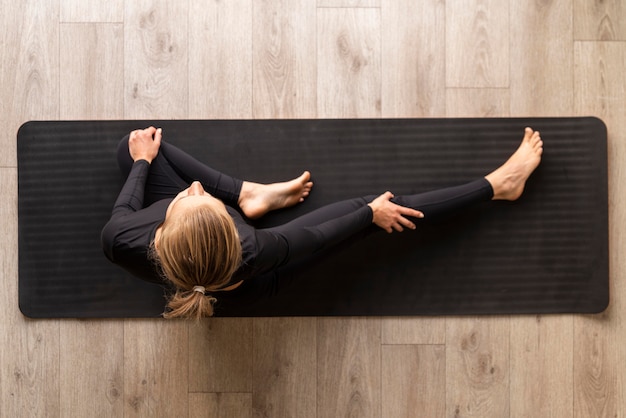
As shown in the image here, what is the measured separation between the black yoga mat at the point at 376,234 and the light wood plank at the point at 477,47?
0.15 metres

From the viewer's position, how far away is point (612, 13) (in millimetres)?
1644

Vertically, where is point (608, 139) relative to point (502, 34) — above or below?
below

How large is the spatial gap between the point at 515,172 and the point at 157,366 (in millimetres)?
1332

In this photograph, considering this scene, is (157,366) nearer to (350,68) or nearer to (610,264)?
(350,68)

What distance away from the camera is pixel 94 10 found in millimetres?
1639

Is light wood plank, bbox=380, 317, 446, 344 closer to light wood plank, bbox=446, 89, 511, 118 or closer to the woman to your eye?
the woman

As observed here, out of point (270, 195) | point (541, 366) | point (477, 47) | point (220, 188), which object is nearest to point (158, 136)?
point (220, 188)

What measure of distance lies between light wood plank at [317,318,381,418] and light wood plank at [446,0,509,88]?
2.85 feet

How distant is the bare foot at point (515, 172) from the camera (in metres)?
1.58

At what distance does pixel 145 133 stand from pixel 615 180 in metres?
1.55

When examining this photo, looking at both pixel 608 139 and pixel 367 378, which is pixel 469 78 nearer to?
pixel 608 139

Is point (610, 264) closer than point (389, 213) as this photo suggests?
No

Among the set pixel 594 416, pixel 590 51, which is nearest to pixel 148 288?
pixel 594 416

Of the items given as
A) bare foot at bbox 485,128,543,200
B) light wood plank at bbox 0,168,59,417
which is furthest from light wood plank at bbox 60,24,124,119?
bare foot at bbox 485,128,543,200
